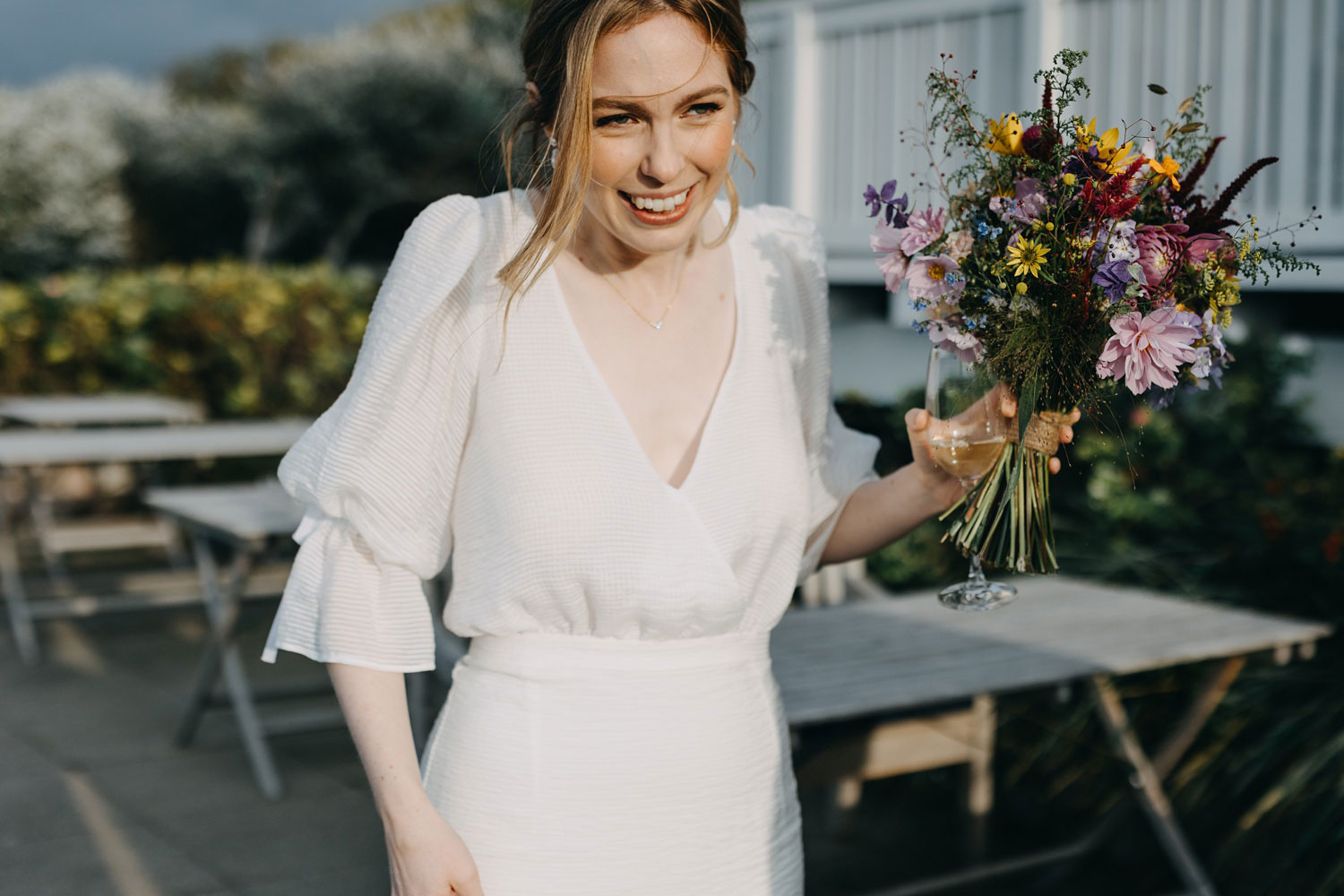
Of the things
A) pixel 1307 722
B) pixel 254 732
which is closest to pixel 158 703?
pixel 254 732

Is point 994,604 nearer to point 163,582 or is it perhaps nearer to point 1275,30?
point 1275,30

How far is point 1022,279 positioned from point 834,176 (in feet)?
15.3

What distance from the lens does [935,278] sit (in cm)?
166

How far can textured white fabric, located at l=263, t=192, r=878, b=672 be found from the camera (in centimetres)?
163

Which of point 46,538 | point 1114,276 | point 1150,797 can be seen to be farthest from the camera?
point 46,538

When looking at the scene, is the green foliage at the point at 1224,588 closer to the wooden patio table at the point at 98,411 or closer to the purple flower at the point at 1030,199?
the purple flower at the point at 1030,199

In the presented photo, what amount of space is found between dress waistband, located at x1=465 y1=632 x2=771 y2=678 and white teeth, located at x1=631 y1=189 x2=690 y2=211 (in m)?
0.54

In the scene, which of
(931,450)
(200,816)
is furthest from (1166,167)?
(200,816)

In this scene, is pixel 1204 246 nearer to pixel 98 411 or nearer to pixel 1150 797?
pixel 1150 797

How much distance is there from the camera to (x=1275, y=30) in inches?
180

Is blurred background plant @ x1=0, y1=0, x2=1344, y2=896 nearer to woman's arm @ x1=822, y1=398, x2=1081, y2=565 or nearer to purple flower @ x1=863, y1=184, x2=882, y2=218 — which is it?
woman's arm @ x1=822, y1=398, x2=1081, y2=565

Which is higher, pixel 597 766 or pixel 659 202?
pixel 659 202

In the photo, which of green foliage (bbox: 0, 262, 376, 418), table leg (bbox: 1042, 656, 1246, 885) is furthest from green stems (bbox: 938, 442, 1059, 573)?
green foliage (bbox: 0, 262, 376, 418)

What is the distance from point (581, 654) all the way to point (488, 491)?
9.3 inches
